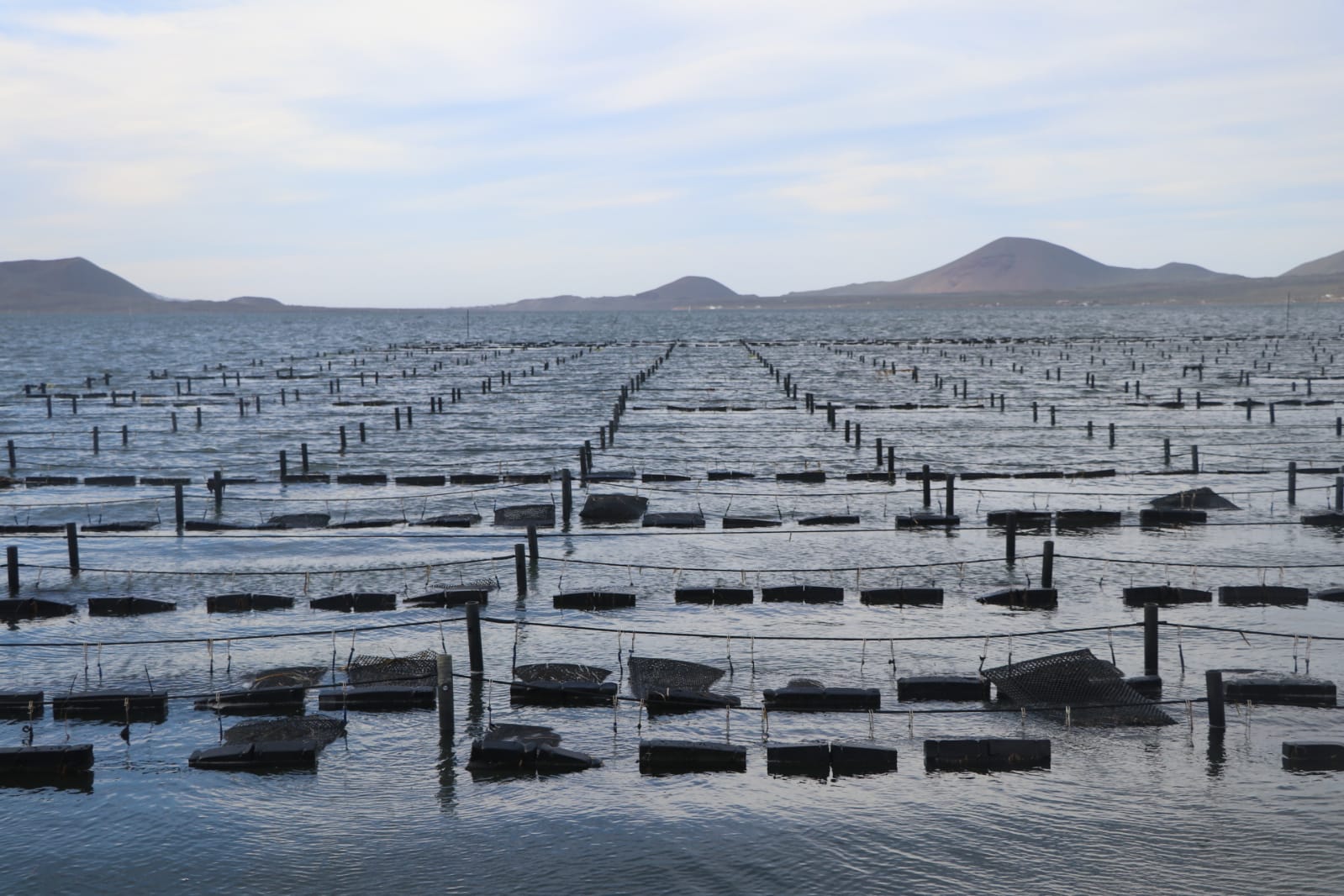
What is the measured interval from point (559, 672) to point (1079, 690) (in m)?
10.1

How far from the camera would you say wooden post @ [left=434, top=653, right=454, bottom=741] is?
73.6 ft

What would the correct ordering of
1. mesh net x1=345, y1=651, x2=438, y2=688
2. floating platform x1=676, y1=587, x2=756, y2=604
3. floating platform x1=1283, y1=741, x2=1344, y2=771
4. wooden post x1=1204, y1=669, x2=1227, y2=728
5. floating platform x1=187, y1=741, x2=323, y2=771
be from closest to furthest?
floating platform x1=1283, y1=741, x2=1344, y2=771 → floating platform x1=187, y1=741, x2=323, y2=771 → wooden post x1=1204, y1=669, x2=1227, y2=728 → mesh net x1=345, y1=651, x2=438, y2=688 → floating platform x1=676, y1=587, x2=756, y2=604

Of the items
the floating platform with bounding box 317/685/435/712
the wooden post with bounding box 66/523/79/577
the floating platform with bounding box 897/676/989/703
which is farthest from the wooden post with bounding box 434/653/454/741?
the wooden post with bounding box 66/523/79/577

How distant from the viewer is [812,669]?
90.1ft

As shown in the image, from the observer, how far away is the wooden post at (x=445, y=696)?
22.4 m

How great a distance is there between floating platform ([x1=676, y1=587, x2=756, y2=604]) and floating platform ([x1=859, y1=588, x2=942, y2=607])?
10.2 ft

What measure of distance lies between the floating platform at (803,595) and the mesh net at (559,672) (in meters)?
7.69

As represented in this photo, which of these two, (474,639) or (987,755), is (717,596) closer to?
(474,639)

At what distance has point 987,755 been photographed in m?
21.8

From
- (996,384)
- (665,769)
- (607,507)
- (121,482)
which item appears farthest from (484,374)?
(665,769)

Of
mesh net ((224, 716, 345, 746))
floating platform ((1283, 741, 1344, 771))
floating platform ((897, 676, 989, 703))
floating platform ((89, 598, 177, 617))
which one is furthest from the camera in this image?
floating platform ((89, 598, 177, 617))

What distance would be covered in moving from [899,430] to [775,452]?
14200 millimetres

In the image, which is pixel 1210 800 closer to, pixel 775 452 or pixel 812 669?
pixel 812 669

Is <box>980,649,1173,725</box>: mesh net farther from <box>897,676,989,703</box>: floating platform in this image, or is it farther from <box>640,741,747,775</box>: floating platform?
<box>640,741,747,775</box>: floating platform
